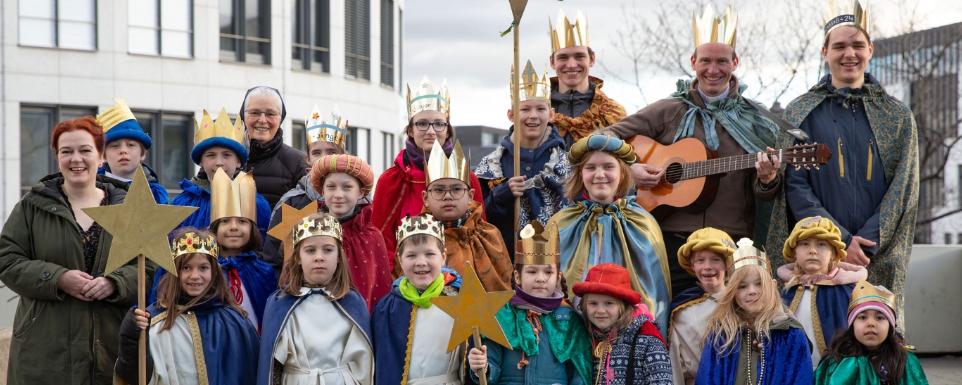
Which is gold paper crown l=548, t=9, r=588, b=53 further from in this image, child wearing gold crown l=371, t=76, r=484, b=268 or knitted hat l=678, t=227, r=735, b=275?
knitted hat l=678, t=227, r=735, b=275

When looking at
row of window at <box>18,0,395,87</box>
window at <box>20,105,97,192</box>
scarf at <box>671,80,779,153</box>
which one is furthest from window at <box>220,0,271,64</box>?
scarf at <box>671,80,779,153</box>

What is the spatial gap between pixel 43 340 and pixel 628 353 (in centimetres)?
309

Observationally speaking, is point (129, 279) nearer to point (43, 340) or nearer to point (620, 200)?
point (43, 340)

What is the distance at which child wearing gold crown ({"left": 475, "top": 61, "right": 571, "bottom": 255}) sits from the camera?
7.27 meters

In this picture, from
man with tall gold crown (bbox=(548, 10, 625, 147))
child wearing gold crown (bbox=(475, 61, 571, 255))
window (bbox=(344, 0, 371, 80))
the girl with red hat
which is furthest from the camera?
window (bbox=(344, 0, 371, 80))

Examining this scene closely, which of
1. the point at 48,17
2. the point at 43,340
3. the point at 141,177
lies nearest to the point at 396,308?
the point at 141,177

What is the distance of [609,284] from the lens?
5672 mm

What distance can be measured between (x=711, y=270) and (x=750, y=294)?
16.1 inches

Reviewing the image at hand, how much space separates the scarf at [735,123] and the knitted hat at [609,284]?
1.70 m

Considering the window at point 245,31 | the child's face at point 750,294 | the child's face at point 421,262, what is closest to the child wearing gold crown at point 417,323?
the child's face at point 421,262

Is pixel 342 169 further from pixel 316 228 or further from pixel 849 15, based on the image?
pixel 849 15

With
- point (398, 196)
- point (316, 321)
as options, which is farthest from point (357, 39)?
point (316, 321)

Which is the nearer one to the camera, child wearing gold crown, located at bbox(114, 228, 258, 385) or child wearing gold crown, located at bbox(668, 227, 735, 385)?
child wearing gold crown, located at bbox(114, 228, 258, 385)

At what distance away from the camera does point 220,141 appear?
6.94 m
